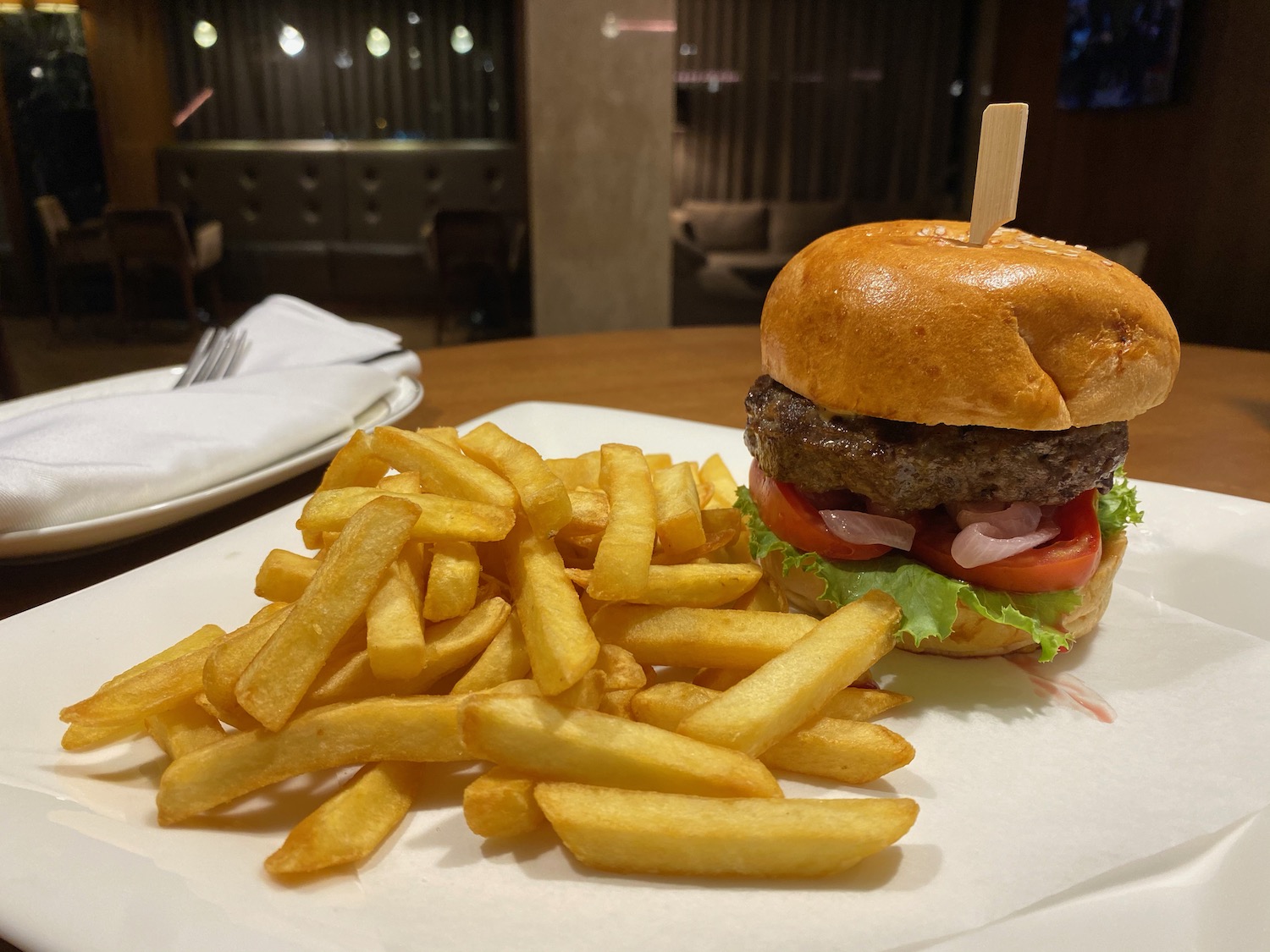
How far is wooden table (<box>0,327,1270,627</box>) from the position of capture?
201cm

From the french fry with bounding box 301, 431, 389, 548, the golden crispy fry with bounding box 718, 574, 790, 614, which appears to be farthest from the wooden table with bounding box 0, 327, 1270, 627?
the golden crispy fry with bounding box 718, 574, 790, 614

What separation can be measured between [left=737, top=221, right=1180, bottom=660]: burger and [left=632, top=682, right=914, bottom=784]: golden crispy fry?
31 centimetres

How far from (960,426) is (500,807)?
3.67ft

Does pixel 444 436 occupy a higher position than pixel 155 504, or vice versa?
pixel 444 436

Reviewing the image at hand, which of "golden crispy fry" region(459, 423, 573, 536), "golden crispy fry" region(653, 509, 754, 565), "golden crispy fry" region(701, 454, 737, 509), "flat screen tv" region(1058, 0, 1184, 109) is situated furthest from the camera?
"flat screen tv" region(1058, 0, 1184, 109)

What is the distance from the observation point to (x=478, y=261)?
6.54 m

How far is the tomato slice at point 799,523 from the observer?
Result: 5.74 ft

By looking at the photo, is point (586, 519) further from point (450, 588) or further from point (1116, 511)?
point (1116, 511)

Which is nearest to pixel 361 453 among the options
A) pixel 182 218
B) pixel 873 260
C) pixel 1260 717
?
pixel 873 260

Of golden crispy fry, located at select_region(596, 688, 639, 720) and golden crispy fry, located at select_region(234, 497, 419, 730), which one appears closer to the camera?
golden crispy fry, located at select_region(234, 497, 419, 730)

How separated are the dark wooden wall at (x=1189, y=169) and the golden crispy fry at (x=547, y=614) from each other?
789 cm

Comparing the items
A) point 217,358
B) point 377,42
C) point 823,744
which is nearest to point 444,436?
point 823,744

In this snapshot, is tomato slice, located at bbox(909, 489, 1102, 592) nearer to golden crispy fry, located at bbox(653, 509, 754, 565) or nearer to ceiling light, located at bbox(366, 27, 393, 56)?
golden crispy fry, located at bbox(653, 509, 754, 565)

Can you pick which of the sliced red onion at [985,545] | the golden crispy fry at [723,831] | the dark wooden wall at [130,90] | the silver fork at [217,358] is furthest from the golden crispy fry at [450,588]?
the dark wooden wall at [130,90]
